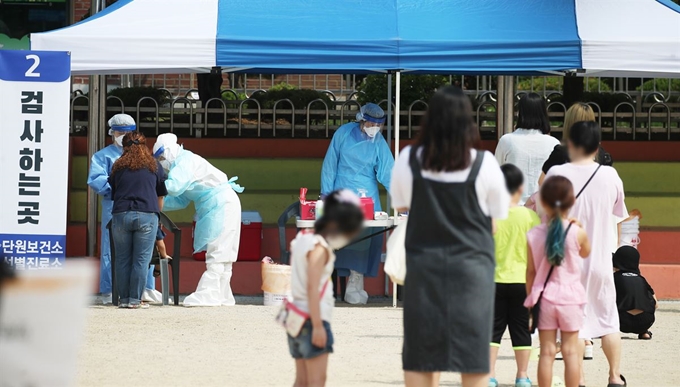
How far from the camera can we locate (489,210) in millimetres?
4703

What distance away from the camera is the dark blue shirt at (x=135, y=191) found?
9.70 metres

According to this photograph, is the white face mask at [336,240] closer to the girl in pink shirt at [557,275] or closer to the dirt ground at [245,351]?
the girl in pink shirt at [557,275]

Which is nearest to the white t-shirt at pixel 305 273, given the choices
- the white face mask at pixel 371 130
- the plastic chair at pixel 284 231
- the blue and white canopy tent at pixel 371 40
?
the blue and white canopy tent at pixel 371 40

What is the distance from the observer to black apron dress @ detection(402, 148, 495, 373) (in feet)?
15.3

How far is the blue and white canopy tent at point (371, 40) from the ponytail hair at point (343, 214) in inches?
191

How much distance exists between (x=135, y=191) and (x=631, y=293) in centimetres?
A: 418

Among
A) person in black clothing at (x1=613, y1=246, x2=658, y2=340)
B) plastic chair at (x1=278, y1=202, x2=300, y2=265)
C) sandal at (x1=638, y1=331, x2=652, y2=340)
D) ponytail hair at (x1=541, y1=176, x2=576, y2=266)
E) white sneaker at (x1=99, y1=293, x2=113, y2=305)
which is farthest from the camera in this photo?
plastic chair at (x1=278, y1=202, x2=300, y2=265)

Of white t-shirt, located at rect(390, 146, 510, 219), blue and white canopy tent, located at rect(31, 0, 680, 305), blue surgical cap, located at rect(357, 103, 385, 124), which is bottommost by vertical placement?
white t-shirt, located at rect(390, 146, 510, 219)

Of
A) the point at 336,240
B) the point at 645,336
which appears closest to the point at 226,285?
the point at 645,336

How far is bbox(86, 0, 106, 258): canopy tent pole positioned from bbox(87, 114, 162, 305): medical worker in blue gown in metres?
1.19

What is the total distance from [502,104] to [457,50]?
258cm

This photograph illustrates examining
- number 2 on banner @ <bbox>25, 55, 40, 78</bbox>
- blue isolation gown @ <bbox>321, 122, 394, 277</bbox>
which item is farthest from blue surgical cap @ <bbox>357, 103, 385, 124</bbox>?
number 2 on banner @ <bbox>25, 55, 40, 78</bbox>

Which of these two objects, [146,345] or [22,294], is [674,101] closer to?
[146,345]

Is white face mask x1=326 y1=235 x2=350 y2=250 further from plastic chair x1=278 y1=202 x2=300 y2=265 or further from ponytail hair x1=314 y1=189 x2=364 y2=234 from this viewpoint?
plastic chair x1=278 y1=202 x2=300 y2=265
